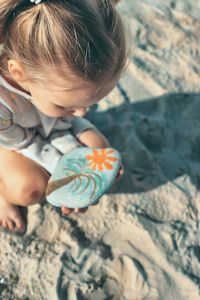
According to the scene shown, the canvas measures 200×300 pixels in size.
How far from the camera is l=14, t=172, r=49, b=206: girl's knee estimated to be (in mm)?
1570

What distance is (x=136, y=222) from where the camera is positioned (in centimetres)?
159

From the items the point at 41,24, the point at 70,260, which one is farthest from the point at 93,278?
the point at 41,24

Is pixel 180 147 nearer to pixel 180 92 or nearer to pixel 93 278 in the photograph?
pixel 180 92

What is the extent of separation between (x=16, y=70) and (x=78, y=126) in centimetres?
52

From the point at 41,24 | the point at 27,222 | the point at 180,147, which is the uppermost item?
the point at 41,24

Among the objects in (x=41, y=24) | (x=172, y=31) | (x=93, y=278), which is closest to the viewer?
(x=41, y=24)

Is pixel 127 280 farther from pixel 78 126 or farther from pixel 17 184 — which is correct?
pixel 78 126

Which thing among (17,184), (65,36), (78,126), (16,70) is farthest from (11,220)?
(65,36)

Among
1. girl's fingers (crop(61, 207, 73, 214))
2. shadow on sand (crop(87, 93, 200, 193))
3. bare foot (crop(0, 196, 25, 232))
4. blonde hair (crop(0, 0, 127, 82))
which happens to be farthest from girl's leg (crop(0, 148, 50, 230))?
blonde hair (crop(0, 0, 127, 82))

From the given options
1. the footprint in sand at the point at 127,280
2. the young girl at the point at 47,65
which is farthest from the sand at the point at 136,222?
the young girl at the point at 47,65

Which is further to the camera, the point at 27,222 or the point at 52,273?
the point at 27,222

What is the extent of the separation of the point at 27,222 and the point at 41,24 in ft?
2.64

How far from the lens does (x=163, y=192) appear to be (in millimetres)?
1694

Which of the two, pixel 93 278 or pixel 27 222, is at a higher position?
pixel 27 222
